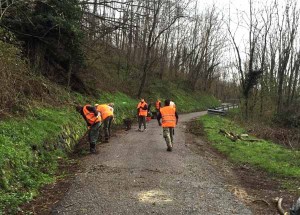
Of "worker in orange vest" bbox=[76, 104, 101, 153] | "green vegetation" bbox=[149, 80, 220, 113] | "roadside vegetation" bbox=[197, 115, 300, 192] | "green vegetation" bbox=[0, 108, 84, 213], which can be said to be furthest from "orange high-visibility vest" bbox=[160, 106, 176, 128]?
"green vegetation" bbox=[149, 80, 220, 113]

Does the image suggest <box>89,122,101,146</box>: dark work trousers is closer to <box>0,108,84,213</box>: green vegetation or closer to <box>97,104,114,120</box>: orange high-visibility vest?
<box>0,108,84,213</box>: green vegetation

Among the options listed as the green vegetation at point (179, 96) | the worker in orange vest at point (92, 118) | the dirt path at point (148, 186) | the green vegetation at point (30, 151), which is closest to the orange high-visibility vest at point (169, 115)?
the dirt path at point (148, 186)

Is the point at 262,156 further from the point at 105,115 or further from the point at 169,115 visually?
the point at 105,115

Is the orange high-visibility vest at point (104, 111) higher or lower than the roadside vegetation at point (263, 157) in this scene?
higher

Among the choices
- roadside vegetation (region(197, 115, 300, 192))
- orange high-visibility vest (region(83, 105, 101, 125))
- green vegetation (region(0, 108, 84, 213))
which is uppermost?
orange high-visibility vest (region(83, 105, 101, 125))

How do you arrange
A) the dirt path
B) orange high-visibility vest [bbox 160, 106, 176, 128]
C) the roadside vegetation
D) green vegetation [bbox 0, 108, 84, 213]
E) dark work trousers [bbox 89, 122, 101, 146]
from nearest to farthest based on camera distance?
the dirt path → green vegetation [bbox 0, 108, 84, 213] → the roadside vegetation → dark work trousers [bbox 89, 122, 101, 146] → orange high-visibility vest [bbox 160, 106, 176, 128]

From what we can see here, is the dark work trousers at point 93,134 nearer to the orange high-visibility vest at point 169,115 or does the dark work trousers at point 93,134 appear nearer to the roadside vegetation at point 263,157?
the orange high-visibility vest at point 169,115

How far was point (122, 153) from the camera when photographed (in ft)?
41.2

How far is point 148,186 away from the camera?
27.7 ft

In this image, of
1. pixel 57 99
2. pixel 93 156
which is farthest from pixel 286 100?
pixel 93 156

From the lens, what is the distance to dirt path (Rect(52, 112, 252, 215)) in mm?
6969

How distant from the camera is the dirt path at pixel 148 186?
697 cm

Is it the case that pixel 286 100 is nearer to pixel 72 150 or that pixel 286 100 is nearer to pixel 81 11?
pixel 81 11

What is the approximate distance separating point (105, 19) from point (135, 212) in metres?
15.1
